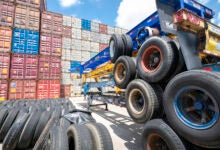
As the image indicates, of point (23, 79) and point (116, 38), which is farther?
point (23, 79)

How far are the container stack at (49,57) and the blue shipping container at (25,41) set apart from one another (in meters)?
0.58

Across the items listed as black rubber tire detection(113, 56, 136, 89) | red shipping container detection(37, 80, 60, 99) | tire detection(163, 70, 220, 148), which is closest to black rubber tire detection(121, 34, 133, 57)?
black rubber tire detection(113, 56, 136, 89)

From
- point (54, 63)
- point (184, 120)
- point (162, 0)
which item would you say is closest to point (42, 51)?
point (54, 63)

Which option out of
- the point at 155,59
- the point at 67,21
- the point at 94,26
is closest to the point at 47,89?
the point at 67,21

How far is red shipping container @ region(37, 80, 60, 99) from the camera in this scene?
44.9 ft

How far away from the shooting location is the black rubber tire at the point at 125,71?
3559mm

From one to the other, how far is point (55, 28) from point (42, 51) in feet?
10.8

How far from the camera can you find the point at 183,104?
212cm

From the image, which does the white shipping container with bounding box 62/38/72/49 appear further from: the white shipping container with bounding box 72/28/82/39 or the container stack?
the container stack

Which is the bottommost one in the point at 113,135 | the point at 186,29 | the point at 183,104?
the point at 113,135

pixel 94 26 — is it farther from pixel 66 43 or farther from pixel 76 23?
pixel 66 43

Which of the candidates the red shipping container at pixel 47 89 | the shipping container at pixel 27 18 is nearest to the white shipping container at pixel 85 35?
the shipping container at pixel 27 18

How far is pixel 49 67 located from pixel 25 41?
11.6 ft

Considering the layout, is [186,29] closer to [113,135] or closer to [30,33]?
[113,135]
